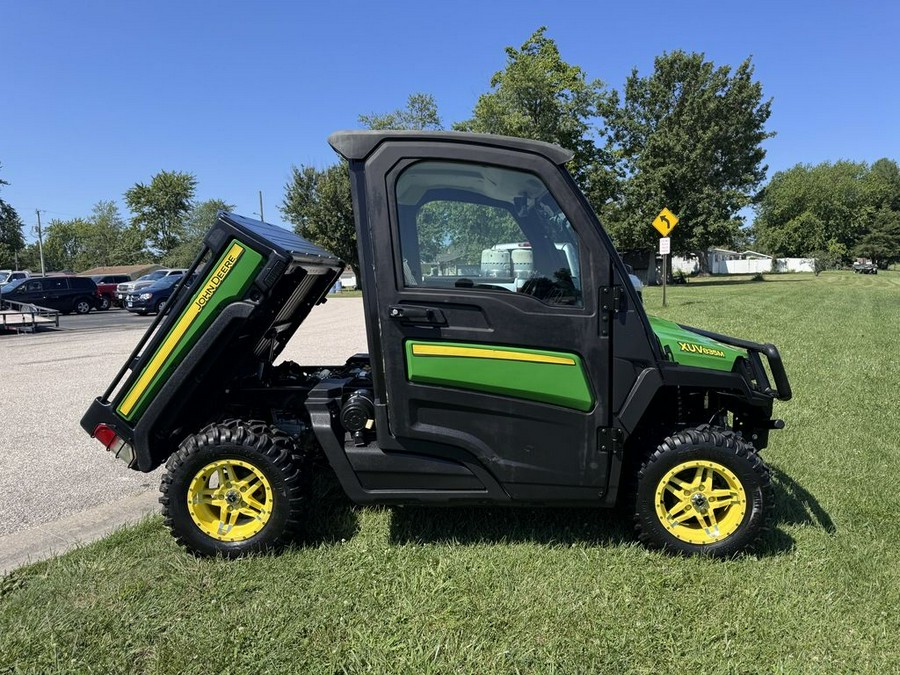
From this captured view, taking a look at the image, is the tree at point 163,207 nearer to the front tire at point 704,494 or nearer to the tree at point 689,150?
the tree at point 689,150

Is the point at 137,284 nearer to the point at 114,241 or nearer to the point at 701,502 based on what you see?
the point at 701,502

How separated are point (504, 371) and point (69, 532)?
2.99 m

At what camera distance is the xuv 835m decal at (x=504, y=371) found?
2920mm

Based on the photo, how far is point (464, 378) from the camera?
9.70ft

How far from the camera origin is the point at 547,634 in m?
2.56

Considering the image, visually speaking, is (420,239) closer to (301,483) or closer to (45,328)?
(301,483)

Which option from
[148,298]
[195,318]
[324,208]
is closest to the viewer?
[195,318]

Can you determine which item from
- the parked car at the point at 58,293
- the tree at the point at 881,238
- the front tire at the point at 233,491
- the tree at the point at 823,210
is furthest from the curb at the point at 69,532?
the tree at the point at 881,238

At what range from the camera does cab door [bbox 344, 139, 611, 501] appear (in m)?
2.91

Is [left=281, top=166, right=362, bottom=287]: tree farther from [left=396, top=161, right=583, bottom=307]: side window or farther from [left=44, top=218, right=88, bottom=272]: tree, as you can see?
[left=44, top=218, right=88, bottom=272]: tree

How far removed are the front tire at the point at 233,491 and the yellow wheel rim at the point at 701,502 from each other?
1.98 meters

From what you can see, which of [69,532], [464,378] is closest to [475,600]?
[464,378]

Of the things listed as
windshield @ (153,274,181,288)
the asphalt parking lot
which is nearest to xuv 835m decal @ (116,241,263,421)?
the asphalt parking lot

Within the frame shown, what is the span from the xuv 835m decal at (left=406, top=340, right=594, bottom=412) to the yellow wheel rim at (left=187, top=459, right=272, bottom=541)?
1.12 m
